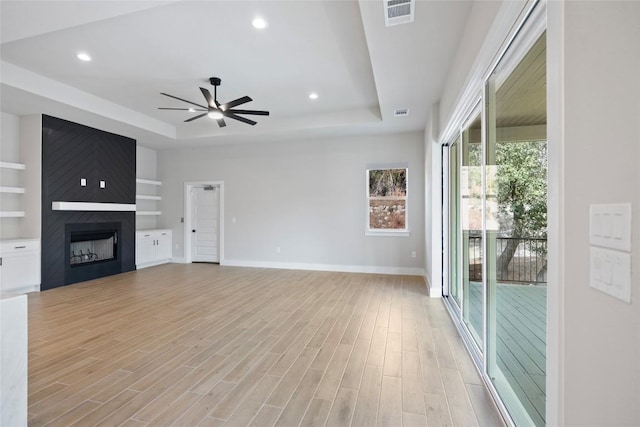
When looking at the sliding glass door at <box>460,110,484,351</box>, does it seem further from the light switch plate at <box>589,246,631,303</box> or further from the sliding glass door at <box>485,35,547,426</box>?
the light switch plate at <box>589,246,631,303</box>

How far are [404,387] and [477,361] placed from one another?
29.4 inches

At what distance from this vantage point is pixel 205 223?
→ 768 cm

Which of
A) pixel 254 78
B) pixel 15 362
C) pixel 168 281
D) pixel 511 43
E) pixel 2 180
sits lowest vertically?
pixel 168 281

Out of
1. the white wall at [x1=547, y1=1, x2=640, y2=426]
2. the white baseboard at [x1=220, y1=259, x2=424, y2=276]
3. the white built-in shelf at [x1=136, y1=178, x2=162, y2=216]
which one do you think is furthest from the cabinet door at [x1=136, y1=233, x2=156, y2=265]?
the white wall at [x1=547, y1=1, x2=640, y2=426]

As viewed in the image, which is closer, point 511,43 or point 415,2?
point 511,43

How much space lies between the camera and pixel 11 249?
4.56m

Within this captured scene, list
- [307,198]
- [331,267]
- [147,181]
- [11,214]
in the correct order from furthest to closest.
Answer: [147,181] < [307,198] < [331,267] < [11,214]

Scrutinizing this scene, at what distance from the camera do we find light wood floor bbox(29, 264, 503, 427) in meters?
1.91

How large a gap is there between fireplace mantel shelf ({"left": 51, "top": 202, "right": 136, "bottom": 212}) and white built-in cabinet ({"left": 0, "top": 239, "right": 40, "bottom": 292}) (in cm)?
64

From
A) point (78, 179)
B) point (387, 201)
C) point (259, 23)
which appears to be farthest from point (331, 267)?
point (78, 179)

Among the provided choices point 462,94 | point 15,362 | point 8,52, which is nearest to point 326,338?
point 15,362

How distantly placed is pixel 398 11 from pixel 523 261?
2073 millimetres

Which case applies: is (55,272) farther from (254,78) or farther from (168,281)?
(254,78)

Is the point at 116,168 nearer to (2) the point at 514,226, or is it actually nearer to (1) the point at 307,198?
(1) the point at 307,198
